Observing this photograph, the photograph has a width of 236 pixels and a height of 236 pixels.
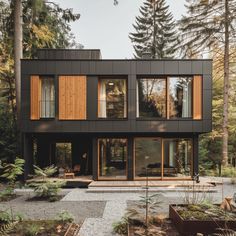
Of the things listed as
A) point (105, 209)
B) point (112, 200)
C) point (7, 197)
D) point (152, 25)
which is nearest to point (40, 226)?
point (105, 209)

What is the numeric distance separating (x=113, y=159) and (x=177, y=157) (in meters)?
3.20

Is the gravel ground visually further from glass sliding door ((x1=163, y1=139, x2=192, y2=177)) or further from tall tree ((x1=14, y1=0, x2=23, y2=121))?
tall tree ((x1=14, y1=0, x2=23, y2=121))

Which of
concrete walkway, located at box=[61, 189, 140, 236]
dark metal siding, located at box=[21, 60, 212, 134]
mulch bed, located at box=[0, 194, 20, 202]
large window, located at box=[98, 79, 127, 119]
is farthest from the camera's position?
large window, located at box=[98, 79, 127, 119]

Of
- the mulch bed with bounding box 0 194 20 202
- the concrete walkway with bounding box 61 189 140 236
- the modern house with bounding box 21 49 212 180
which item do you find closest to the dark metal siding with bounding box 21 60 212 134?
the modern house with bounding box 21 49 212 180

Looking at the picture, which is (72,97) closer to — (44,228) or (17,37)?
(17,37)

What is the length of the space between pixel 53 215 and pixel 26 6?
43.0 ft

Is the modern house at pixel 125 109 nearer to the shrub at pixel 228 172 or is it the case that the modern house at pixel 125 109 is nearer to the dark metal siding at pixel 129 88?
the dark metal siding at pixel 129 88

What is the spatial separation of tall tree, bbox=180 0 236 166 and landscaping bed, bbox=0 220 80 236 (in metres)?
13.6

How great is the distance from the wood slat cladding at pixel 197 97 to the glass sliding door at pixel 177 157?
142cm

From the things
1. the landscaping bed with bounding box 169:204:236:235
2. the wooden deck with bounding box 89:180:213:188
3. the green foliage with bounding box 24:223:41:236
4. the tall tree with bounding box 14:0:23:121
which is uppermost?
the tall tree with bounding box 14:0:23:121

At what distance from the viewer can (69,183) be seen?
12906mm

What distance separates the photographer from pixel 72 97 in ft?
42.8

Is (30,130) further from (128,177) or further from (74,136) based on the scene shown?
(128,177)

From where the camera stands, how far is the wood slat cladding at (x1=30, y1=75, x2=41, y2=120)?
13.0 meters
